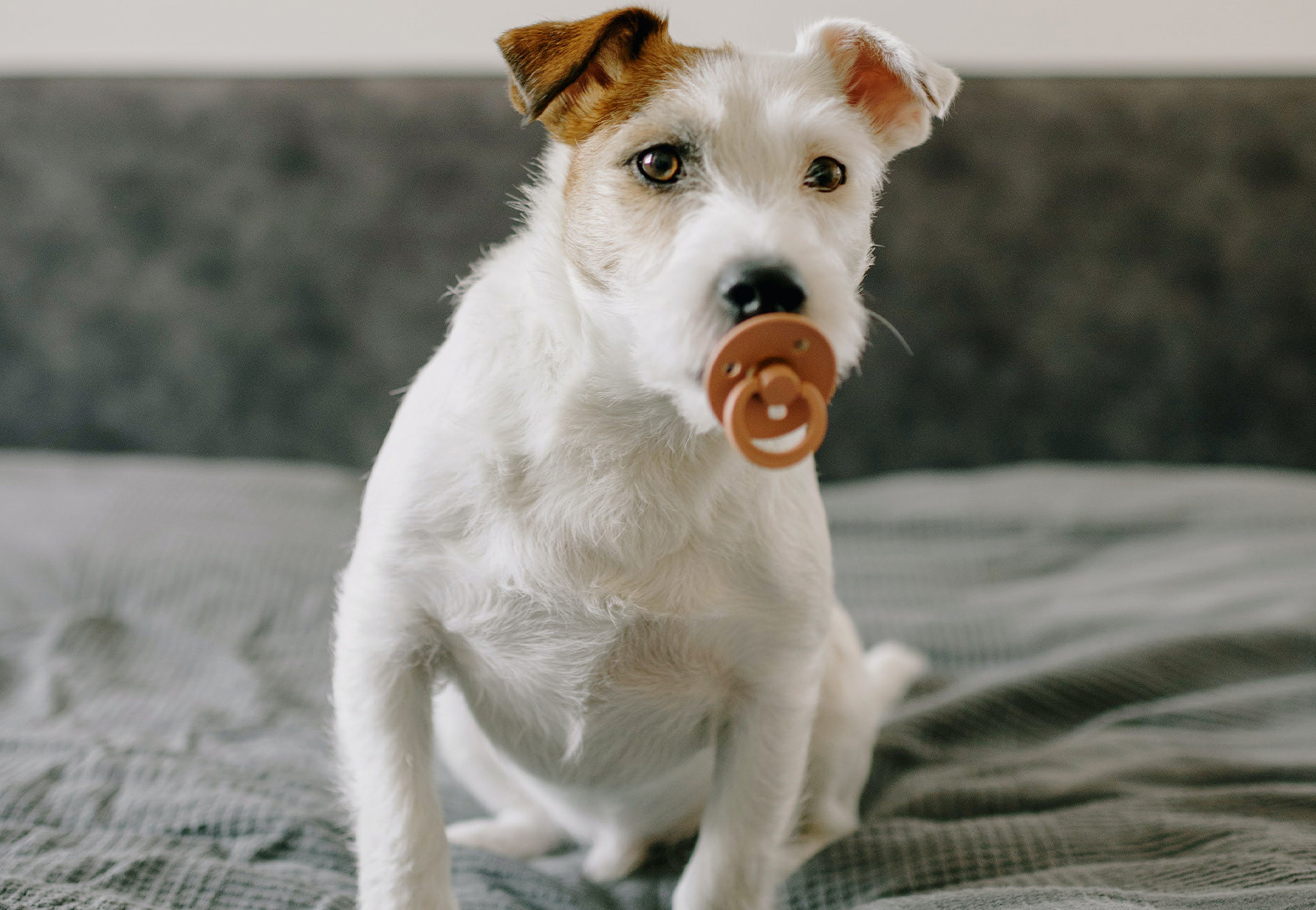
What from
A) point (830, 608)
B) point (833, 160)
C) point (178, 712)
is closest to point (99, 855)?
point (178, 712)

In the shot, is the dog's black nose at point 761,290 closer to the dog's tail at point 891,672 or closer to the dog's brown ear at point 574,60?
the dog's brown ear at point 574,60

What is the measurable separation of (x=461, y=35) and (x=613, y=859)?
6.79 feet

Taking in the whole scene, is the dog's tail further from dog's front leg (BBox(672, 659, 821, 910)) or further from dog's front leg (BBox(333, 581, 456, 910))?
dog's front leg (BBox(333, 581, 456, 910))

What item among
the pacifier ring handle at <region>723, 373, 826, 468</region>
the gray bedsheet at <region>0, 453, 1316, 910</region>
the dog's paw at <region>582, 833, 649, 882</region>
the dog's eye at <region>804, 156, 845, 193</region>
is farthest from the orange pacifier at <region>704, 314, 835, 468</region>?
the dog's paw at <region>582, 833, 649, 882</region>

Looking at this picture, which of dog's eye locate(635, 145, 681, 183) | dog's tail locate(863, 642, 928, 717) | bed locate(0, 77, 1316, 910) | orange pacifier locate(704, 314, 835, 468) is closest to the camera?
orange pacifier locate(704, 314, 835, 468)

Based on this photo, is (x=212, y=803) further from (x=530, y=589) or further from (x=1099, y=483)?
(x=1099, y=483)

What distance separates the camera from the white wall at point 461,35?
2.53m

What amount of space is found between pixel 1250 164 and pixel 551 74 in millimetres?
2202

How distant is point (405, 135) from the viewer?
246 centimetres

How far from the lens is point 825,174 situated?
0.94 metres

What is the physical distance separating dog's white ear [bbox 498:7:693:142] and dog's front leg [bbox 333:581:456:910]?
1.66 ft

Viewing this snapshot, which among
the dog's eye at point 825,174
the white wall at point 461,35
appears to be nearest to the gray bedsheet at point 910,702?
the dog's eye at point 825,174

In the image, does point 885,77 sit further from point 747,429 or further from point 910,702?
point 910,702

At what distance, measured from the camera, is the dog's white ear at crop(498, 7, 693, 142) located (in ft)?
3.11
